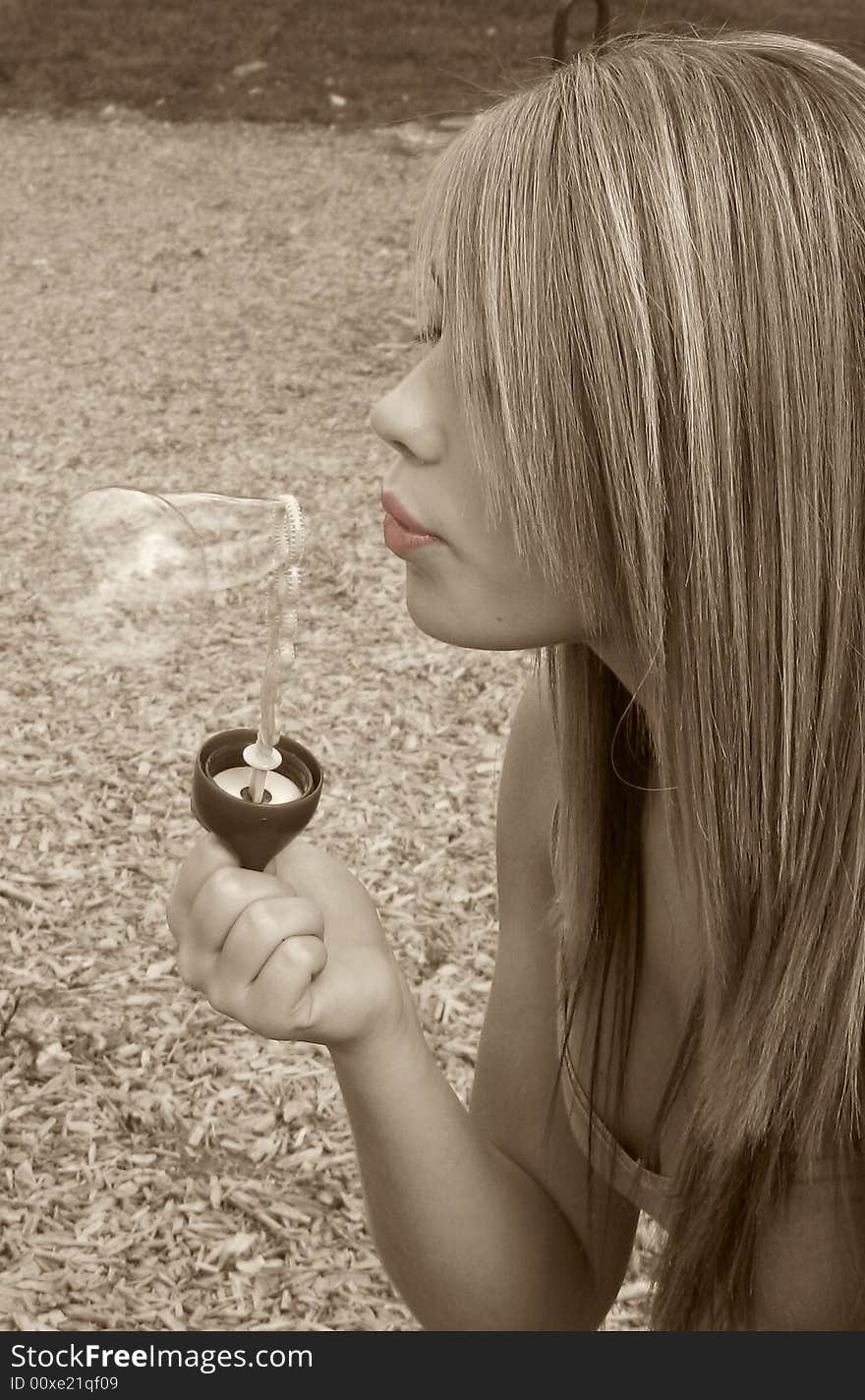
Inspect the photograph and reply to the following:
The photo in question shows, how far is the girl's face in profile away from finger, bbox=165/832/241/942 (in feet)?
0.79

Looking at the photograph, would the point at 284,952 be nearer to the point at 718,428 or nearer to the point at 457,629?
the point at 457,629

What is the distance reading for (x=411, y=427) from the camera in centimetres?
116

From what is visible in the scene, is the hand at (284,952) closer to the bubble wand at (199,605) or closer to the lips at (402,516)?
the bubble wand at (199,605)

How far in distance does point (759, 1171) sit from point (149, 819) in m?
2.17

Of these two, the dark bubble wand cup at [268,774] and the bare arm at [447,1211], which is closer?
the dark bubble wand cup at [268,774]

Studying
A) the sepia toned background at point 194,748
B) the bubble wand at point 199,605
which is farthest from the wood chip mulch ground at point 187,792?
the bubble wand at point 199,605

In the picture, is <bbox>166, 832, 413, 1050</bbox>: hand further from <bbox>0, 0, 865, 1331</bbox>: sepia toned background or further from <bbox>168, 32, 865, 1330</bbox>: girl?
<bbox>0, 0, 865, 1331</bbox>: sepia toned background

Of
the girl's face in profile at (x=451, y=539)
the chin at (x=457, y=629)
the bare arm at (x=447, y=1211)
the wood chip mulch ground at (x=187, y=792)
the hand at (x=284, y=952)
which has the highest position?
the girl's face in profile at (x=451, y=539)

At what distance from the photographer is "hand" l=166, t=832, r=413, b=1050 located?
1.15 metres

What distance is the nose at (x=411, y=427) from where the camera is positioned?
116cm

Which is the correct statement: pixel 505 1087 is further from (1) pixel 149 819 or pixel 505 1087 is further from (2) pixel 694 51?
(1) pixel 149 819

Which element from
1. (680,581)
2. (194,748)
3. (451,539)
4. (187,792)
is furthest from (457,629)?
(194,748)

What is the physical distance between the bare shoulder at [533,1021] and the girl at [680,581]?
160 mm

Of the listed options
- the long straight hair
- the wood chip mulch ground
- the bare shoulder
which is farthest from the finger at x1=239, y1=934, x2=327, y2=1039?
the wood chip mulch ground
